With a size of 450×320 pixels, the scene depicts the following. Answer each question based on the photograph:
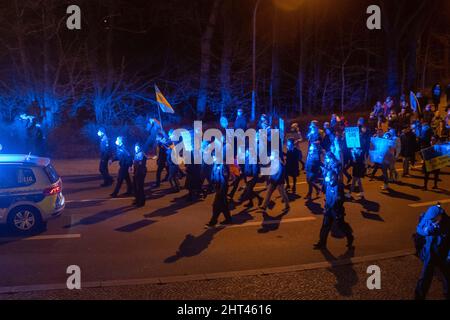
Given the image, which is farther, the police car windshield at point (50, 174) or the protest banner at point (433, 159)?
the protest banner at point (433, 159)

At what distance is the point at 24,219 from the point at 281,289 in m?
5.66

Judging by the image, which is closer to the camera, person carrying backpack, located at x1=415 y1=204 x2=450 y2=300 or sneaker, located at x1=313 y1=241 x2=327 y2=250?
person carrying backpack, located at x1=415 y1=204 x2=450 y2=300

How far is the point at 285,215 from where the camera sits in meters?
12.0

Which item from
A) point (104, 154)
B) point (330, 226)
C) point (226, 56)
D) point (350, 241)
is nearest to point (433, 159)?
point (350, 241)

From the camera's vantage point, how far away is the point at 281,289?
7.52 metres

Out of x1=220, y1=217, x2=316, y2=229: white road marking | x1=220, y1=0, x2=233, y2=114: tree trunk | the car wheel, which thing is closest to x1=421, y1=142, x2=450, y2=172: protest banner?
x1=220, y1=217, x2=316, y2=229: white road marking

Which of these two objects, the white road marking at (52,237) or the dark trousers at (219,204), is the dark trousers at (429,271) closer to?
the dark trousers at (219,204)

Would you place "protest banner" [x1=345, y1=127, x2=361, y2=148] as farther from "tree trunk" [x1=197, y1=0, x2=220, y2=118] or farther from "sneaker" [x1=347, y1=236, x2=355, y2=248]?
"tree trunk" [x1=197, y1=0, x2=220, y2=118]

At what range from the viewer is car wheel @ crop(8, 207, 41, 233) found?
10.3 meters

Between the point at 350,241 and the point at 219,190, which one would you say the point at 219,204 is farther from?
the point at 350,241

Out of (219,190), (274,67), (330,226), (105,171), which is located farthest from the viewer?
(274,67)

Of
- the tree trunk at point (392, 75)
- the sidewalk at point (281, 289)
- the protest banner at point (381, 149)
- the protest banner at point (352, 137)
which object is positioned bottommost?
the sidewalk at point (281, 289)

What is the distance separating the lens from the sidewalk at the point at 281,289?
725 centimetres

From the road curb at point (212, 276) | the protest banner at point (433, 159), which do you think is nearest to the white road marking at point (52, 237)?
the road curb at point (212, 276)
